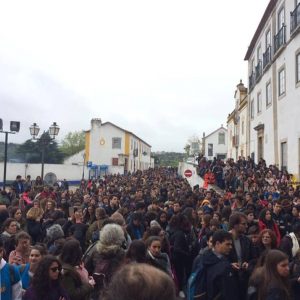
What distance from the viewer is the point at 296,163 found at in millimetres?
19875

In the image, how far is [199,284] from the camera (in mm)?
4438

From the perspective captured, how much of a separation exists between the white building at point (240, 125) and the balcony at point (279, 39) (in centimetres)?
1189

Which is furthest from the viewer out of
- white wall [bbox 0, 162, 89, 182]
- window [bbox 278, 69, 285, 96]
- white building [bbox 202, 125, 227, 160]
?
white building [bbox 202, 125, 227, 160]

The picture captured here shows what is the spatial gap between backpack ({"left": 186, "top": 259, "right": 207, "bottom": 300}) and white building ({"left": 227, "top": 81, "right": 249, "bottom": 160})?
101 ft

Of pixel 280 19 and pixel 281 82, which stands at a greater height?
pixel 280 19

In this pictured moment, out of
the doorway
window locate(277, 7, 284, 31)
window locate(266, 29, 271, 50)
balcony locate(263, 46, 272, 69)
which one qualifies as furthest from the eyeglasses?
the doorway

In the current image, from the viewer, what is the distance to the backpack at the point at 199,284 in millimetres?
4395

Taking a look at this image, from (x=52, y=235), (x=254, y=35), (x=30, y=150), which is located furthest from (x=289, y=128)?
(x=30, y=150)

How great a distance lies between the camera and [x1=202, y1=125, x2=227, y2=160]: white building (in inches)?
2805

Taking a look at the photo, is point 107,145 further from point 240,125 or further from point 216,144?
point 240,125

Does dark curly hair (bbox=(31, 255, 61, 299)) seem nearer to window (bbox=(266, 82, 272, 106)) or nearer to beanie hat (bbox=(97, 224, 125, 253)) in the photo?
beanie hat (bbox=(97, 224, 125, 253))

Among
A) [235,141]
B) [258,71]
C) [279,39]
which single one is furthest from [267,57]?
[235,141]

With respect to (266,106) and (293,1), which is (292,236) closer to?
(293,1)

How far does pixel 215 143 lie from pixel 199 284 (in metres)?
68.4
